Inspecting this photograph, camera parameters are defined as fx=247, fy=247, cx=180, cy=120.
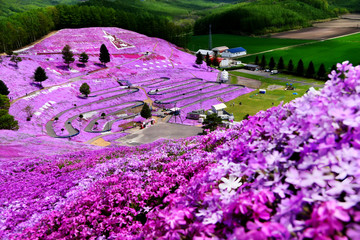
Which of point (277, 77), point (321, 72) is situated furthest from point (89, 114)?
point (321, 72)

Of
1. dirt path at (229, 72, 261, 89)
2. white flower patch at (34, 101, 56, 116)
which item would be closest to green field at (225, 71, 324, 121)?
dirt path at (229, 72, 261, 89)

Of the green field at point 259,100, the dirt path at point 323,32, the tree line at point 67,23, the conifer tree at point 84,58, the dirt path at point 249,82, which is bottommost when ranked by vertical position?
the green field at point 259,100

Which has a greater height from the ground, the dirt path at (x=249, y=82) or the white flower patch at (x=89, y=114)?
the white flower patch at (x=89, y=114)

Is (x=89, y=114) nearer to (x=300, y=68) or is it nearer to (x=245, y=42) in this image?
(x=300, y=68)

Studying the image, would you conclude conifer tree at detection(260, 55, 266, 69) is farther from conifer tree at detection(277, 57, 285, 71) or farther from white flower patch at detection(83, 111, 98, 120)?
white flower patch at detection(83, 111, 98, 120)

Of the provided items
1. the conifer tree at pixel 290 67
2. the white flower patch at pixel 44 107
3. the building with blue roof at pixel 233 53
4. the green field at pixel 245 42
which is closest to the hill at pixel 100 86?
the white flower patch at pixel 44 107

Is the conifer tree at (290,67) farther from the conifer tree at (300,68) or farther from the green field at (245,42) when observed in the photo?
the green field at (245,42)

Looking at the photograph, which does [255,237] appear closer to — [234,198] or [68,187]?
[234,198]
